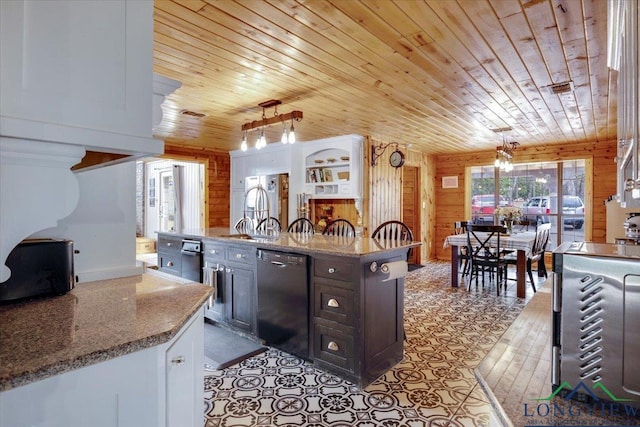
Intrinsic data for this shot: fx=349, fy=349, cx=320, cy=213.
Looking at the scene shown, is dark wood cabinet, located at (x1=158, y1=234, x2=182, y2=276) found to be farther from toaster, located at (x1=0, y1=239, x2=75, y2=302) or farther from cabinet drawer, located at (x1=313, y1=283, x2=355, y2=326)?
toaster, located at (x1=0, y1=239, x2=75, y2=302)

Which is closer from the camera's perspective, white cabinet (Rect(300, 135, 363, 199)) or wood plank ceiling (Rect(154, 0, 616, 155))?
wood plank ceiling (Rect(154, 0, 616, 155))

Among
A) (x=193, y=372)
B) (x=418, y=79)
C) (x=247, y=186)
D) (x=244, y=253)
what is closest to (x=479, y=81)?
(x=418, y=79)

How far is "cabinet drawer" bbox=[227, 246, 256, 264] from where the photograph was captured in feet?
10.2

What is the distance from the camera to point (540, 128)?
16.3 feet

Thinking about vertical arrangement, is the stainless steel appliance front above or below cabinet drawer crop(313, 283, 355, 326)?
above

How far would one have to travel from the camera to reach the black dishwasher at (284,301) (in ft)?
8.78

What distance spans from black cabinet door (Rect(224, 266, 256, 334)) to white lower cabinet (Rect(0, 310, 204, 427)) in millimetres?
Result: 1958

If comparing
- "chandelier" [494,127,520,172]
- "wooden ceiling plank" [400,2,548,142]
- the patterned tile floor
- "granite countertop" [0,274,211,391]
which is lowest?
the patterned tile floor

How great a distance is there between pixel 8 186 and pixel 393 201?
5.99 m

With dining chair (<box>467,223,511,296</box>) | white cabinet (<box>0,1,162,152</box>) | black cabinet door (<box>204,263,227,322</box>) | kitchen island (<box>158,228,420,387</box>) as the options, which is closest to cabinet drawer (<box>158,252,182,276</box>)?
black cabinet door (<box>204,263,227,322</box>)

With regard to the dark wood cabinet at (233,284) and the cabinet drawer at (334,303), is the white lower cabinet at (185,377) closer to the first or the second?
the cabinet drawer at (334,303)

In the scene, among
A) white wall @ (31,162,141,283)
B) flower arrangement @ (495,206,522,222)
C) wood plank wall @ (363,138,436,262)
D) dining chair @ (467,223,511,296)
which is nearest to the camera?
white wall @ (31,162,141,283)

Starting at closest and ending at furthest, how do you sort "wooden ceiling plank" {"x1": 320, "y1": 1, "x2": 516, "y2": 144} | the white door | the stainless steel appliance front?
the stainless steel appliance front, "wooden ceiling plank" {"x1": 320, "y1": 1, "x2": 516, "y2": 144}, the white door

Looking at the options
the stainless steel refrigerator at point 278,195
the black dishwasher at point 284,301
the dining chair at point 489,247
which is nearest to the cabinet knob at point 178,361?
the black dishwasher at point 284,301
